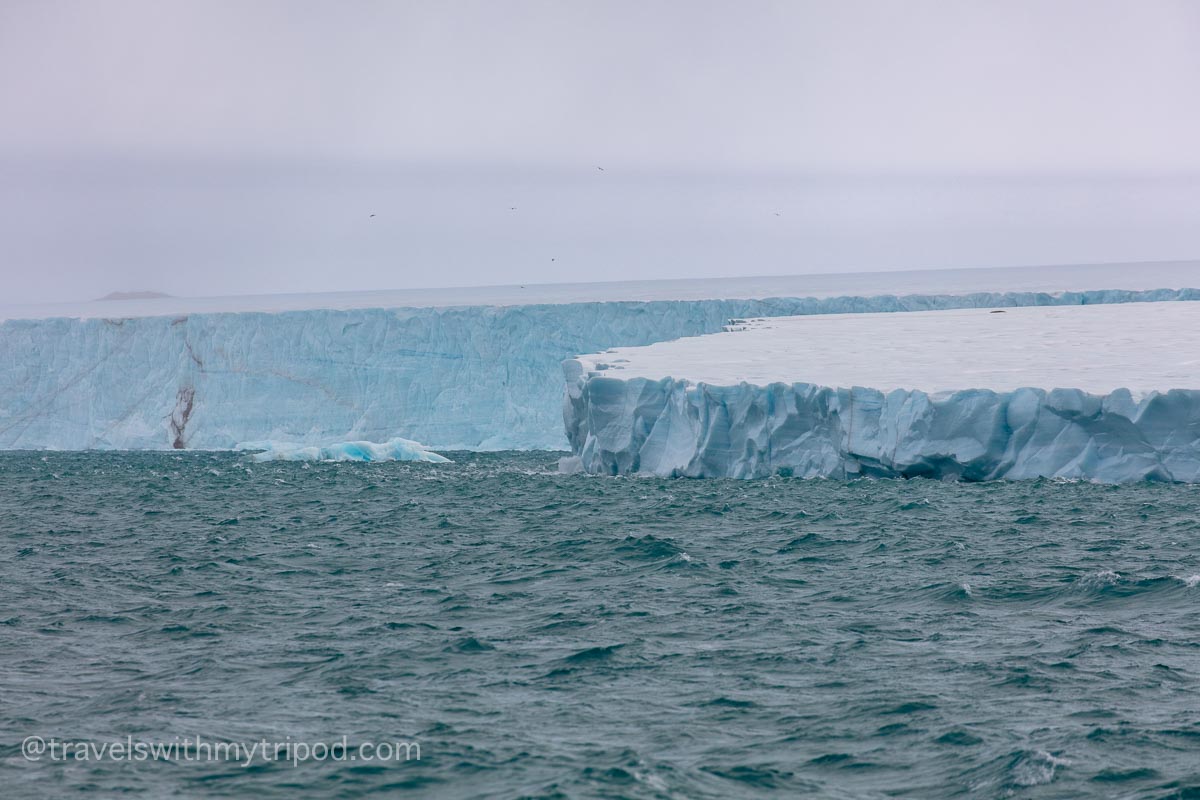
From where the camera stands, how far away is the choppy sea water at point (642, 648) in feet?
17.9

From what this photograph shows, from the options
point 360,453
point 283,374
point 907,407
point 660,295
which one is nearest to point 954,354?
point 907,407

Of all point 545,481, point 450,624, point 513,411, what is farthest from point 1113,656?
point 513,411

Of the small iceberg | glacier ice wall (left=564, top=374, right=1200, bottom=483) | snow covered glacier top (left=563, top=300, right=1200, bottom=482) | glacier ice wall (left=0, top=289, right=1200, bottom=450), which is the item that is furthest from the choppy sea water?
glacier ice wall (left=0, top=289, right=1200, bottom=450)

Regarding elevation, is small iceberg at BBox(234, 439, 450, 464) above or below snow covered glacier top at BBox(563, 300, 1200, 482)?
below

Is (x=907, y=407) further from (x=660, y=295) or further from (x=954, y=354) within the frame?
(x=660, y=295)

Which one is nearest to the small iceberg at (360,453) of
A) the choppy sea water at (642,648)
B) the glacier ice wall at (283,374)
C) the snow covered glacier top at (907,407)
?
the glacier ice wall at (283,374)

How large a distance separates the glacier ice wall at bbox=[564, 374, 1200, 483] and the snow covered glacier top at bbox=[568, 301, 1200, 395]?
240 millimetres

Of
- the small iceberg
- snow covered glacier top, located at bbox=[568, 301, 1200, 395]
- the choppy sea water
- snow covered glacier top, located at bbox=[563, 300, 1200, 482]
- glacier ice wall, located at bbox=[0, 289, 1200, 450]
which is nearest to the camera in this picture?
the choppy sea water

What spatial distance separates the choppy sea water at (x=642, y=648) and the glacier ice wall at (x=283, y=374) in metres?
13.3

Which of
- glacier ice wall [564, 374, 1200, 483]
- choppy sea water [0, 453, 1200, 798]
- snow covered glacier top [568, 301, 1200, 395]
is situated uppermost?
snow covered glacier top [568, 301, 1200, 395]

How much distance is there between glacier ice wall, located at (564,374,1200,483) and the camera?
13.7m

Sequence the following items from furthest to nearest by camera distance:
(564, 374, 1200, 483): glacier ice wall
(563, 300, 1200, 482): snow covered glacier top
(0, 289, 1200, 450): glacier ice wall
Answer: (0, 289, 1200, 450): glacier ice wall, (563, 300, 1200, 482): snow covered glacier top, (564, 374, 1200, 483): glacier ice wall

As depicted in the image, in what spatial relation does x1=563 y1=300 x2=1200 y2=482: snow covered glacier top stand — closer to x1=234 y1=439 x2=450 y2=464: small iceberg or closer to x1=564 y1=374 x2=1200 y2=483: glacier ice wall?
x1=564 y1=374 x2=1200 y2=483: glacier ice wall

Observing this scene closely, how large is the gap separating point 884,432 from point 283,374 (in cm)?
1628
